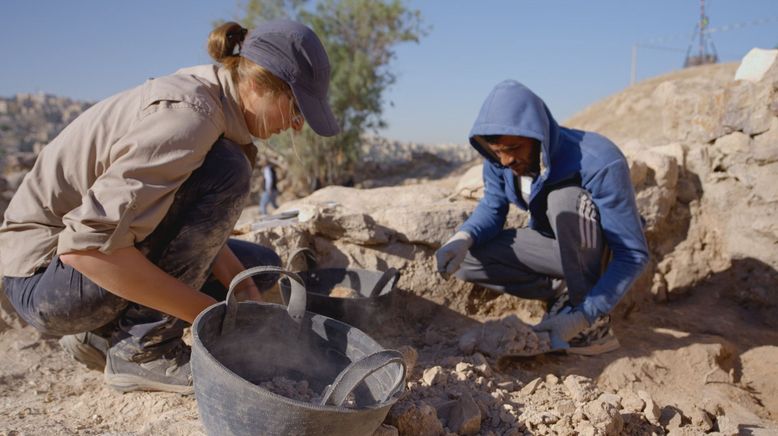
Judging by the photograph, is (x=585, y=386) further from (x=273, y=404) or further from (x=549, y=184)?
(x=273, y=404)

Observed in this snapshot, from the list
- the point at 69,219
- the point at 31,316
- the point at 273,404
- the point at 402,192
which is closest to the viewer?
the point at 273,404

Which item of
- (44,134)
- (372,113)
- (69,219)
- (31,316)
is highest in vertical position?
(69,219)

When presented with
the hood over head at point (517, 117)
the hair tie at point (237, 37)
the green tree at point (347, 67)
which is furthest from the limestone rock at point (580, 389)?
the green tree at point (347, 67)

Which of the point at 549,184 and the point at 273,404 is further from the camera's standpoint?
the point at 549,184

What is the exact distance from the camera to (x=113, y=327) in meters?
1.98

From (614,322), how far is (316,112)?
Result: 235 cm

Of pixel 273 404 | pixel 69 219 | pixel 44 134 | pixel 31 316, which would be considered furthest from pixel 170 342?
pixel 44 134

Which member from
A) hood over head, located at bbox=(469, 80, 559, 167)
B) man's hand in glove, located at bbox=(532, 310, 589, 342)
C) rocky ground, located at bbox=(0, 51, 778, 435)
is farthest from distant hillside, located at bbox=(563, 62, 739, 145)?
man's hand in glove, located at bbox=(532, 310, 589, 342)

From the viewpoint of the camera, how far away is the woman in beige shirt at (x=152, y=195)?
5.10 feet

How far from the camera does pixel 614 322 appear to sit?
332cm

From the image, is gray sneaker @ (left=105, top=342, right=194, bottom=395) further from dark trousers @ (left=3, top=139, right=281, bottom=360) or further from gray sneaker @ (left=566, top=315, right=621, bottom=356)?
gray sneaker @ (left=566, top=315, right=621, bottom=356)

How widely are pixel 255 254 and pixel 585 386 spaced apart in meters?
1.41

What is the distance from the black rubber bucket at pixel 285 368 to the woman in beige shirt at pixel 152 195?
15 centimetres

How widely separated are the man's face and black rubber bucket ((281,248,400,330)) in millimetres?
728
